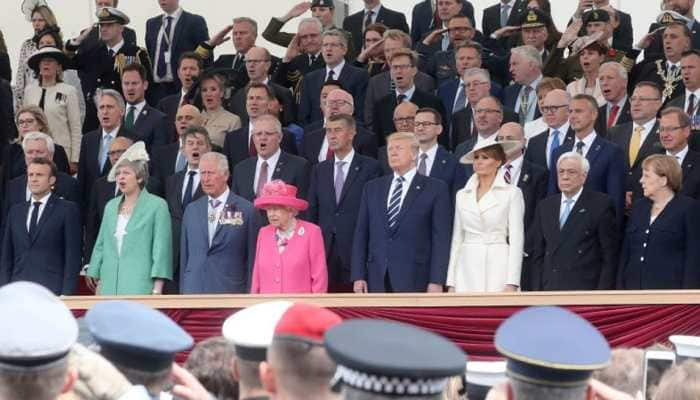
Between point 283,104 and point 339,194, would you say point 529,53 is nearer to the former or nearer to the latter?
point 283,104

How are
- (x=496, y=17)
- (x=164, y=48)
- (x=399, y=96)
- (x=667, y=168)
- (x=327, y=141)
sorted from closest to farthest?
(x=667, y=168)
(x=327, y=141)
(x=399, y=96)
(x=164, y=48)
(x=496, y=17)

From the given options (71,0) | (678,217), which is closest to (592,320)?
(678,217)

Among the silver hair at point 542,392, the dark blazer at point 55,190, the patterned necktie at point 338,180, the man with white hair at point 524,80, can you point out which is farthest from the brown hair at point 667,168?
the silver hair at point 542,392

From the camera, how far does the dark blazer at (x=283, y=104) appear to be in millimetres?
12766

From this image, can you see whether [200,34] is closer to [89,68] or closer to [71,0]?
[89,68]

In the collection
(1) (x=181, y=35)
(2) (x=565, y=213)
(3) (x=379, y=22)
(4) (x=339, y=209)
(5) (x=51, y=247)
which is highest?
(3) (x=379, y=22)

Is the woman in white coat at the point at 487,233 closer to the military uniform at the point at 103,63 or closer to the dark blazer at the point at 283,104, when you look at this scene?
the dark blazer at the point at 283,104

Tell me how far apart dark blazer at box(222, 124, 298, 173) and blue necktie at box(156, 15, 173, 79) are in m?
2.59

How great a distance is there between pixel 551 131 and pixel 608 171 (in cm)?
88

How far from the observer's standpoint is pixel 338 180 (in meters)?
10.9

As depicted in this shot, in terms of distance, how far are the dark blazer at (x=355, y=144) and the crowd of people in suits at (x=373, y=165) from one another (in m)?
0.01

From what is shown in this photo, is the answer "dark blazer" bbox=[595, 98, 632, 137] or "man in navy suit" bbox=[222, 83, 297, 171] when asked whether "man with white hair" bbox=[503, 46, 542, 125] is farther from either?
"man in navy suit" bbox=[222, 83, 297, 171]

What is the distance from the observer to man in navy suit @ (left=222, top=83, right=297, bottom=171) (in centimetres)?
1177

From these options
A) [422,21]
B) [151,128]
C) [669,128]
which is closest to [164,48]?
[151,128]
